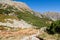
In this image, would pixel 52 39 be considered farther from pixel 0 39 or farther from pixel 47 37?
pixel 0 39

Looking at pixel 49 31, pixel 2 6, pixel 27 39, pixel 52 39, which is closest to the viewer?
pixel 52 39

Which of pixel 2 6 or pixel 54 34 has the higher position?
pixel 2 6

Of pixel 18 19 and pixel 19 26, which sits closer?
pixel 19 26

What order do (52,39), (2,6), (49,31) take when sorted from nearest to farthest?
(52,39)
(49,31)
(2,6)

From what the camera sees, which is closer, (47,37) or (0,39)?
(47,37)

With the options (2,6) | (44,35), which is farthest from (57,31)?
(2,6)

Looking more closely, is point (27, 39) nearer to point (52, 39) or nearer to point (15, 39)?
point (15, 39)

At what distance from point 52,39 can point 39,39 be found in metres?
3.28

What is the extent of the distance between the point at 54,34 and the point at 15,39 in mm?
8971

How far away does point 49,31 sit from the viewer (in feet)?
157

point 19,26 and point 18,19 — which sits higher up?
point 18,19

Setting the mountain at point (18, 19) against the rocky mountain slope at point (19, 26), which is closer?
the rocky mountain slope at point (19, 26)

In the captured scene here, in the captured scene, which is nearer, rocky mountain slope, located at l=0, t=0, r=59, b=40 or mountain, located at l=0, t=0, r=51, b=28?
rocky mountain slope, located at l=0, t=0, r=59, b=40

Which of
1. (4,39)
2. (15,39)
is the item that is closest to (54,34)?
(15,39)
